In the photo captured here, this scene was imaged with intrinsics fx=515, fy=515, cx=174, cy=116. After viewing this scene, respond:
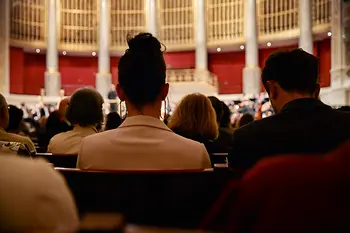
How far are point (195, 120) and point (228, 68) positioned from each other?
57.7 ft

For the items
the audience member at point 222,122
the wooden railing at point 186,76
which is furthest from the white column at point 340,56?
the audience member at point 222,122

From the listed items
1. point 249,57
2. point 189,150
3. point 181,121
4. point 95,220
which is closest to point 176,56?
point 249,57

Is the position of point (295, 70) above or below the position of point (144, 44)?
below

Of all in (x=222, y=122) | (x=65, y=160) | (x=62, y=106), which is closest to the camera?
(x=65, y=160)

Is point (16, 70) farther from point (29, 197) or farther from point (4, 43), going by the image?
point (29, 197)

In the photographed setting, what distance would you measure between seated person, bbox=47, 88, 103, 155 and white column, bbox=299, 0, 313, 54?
1462cm

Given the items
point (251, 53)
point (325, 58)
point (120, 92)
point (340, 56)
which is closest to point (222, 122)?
point (120, 92)

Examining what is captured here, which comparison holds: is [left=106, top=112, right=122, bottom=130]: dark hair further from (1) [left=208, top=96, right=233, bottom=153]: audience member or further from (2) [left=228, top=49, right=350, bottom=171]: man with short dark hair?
(2) [left=228, top=49, right=350, bottom=171]: man with short dark hair

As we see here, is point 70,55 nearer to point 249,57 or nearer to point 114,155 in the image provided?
point 249,57

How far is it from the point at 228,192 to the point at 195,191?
0.65 meters

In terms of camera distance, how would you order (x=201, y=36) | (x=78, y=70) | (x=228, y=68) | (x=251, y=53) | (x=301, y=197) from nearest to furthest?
1. (x=301, y=197)
2. (x=251, y=53)
3. (x=201, y=36)
4. (x=228, y=68)
5. (x=78, y=70)

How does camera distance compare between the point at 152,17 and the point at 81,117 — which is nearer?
the point at 81,117

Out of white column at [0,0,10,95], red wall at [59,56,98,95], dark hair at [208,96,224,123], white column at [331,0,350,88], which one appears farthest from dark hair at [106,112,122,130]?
red wall at [59,56,98,95]

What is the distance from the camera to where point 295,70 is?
2396 millimetres
